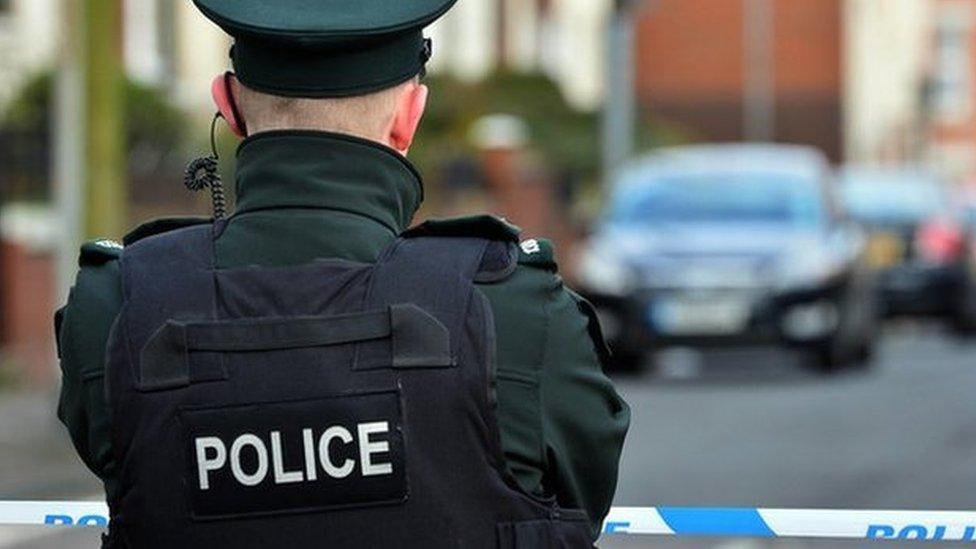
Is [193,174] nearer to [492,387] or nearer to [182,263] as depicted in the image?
[182,263]

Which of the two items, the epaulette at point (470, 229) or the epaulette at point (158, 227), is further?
the epaulette at point (158, 227)

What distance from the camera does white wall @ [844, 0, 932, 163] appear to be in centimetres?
6494

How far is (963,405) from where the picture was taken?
16.3 meters

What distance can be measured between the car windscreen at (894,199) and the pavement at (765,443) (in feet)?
17.6

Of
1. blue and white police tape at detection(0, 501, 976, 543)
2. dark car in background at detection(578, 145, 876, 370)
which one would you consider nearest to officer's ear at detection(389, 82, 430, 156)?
blue and white police tape at detection(0, 501, 976, 543)

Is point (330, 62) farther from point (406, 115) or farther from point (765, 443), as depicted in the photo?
point (765, 443)

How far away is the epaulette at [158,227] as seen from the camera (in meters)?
2.82

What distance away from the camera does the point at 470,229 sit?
272 centimetres

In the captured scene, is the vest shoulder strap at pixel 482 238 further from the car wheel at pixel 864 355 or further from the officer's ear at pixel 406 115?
the car wheel at pixel 864 355

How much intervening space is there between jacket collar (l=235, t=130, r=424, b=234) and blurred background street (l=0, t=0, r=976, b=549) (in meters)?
6.45

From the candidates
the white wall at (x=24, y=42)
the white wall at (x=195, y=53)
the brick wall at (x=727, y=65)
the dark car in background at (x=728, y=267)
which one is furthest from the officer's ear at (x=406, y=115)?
the brick wall at (x=727, y=65)

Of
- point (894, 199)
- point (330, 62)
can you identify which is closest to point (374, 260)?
point (330, 62)

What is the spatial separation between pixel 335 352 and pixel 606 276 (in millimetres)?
14980

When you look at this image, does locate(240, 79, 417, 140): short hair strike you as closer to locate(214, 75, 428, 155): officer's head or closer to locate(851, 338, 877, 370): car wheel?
locate(214, 75, 428, 155): officer's head
